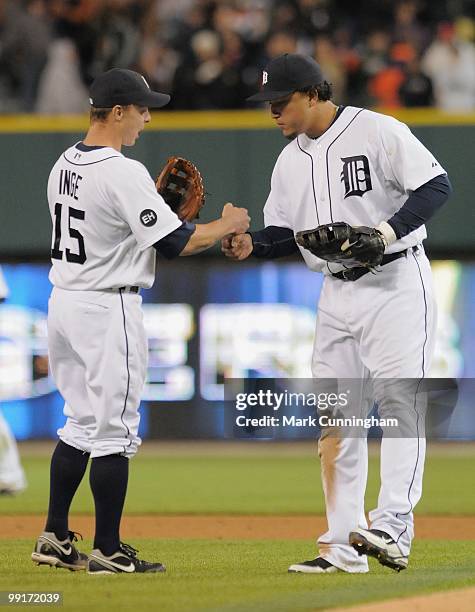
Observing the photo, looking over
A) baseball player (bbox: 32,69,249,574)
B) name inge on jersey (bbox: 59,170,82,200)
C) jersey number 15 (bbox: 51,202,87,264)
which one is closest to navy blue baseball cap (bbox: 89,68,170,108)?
baseball player (bbox: 32,69,249,574)

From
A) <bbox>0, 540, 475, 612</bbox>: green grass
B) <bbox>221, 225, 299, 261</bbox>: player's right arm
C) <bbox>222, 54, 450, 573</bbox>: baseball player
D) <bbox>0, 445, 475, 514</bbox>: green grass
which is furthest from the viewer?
<bbox>0, 445, 475, 514</bbox>: green grass

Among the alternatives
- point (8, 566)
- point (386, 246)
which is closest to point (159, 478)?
point (8, 566)

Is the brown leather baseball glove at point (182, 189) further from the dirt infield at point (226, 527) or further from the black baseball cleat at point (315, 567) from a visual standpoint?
the dirt infield at point (226, 527)

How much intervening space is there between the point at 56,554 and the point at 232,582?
0.82m

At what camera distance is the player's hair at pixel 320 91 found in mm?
5363

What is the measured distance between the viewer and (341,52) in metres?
12.9

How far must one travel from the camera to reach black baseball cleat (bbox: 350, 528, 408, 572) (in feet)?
16.3

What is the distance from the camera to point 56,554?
536cm

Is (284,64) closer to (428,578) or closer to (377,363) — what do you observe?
(377,363)

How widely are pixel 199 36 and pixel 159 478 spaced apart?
15.1ft

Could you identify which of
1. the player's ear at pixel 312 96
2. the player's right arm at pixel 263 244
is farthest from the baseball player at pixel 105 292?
the player's ear at pixel 312 96

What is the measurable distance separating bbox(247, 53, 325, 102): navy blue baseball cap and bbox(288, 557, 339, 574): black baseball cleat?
5.97ft

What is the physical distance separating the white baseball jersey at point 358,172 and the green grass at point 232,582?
1232mm

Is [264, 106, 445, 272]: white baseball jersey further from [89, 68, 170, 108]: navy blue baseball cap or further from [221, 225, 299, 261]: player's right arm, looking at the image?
[89, 68, 170, 108]: navy blue baseball cap
